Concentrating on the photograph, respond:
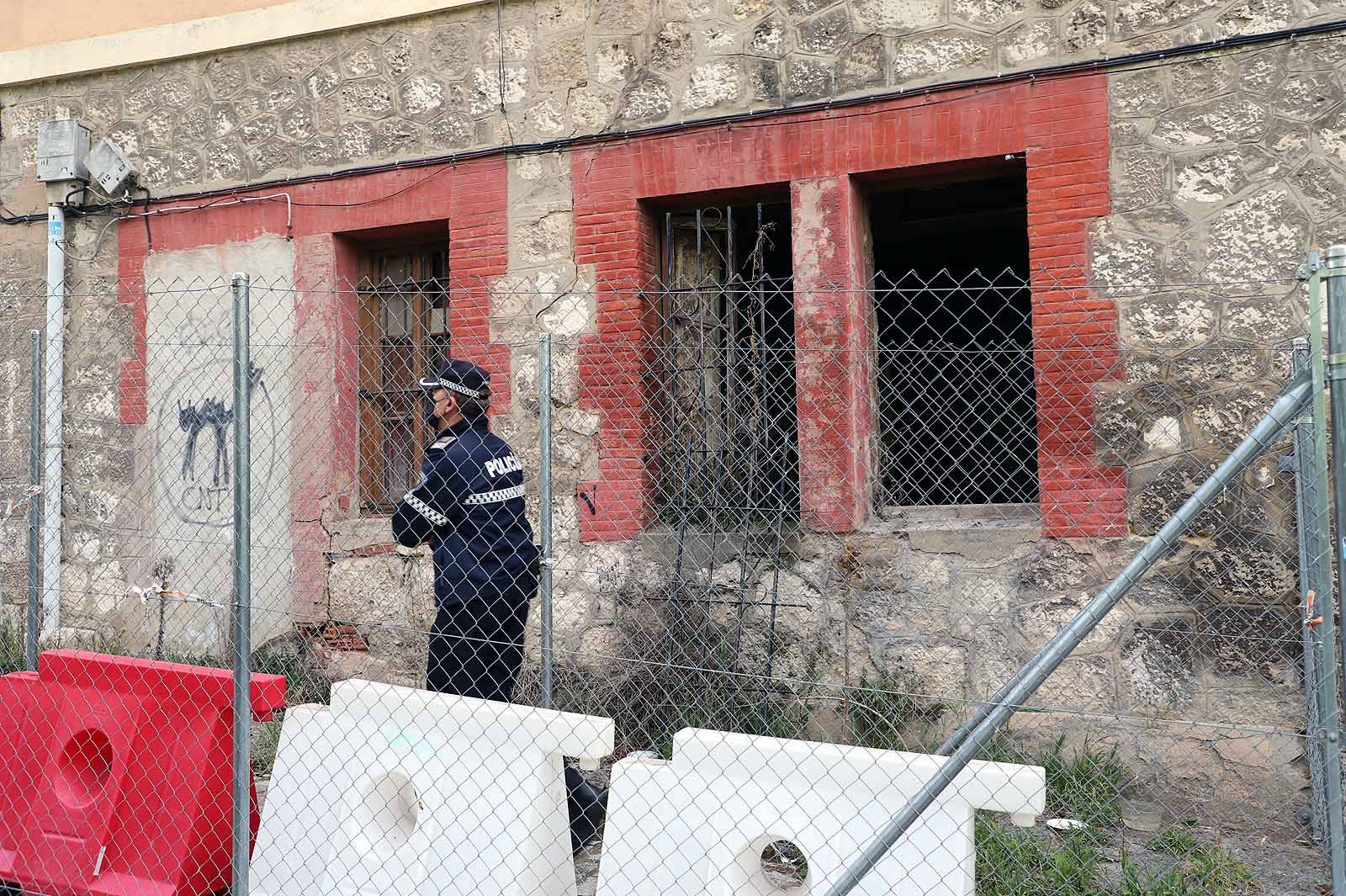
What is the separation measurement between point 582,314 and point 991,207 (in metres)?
2.94

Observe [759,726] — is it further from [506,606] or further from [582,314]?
[582,314]

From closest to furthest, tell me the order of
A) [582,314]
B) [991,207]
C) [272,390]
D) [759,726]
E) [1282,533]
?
[1282,533]
[759,726]
[582,314]
[272,390]
[991,207]

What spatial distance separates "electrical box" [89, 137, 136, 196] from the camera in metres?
7.19

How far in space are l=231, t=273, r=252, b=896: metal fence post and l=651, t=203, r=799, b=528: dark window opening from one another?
2693mm

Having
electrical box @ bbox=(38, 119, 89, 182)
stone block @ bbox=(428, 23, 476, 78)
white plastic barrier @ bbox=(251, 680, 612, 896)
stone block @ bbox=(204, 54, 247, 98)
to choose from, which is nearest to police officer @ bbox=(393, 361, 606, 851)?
white plastic barrier @ bbox=(251, 680, 612, 896)

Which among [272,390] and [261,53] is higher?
[261,53]

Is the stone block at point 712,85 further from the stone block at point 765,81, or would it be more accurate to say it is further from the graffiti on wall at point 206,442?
the graffiti on wall at point 206,442

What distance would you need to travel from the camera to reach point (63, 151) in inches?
285

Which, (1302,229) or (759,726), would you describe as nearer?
(1302,229)

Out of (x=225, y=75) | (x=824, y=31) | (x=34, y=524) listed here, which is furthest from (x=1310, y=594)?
(x=225, y=75)

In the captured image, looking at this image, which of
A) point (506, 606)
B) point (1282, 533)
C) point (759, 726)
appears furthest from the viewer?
point (759, 726)

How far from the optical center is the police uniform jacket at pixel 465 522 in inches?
173

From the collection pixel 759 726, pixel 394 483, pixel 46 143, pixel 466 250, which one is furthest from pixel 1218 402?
pixel 46 143

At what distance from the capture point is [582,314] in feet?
20.5
